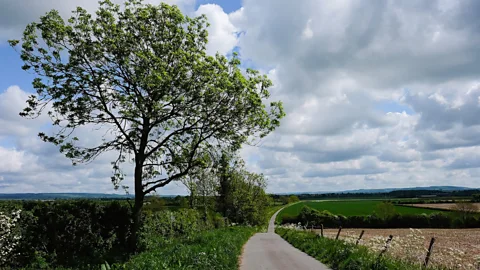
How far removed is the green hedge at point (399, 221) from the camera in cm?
7119

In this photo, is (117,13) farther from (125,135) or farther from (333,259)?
(333,259)

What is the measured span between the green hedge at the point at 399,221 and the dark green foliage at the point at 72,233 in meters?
52.6

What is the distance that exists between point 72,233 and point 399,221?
226 feet

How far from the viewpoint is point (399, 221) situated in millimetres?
75250

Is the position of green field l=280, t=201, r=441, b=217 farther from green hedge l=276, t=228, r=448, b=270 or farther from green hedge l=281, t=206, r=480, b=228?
green hedge l=276, t=228, r=448, b=270

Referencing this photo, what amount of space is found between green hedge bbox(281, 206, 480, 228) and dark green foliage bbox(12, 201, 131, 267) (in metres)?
52.6

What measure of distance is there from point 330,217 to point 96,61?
67.1 m

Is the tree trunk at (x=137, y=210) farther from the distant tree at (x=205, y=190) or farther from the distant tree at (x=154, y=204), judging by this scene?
the distant tree at (x=205, y=190)

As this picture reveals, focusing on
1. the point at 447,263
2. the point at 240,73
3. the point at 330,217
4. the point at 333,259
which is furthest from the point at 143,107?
the point at 330,217

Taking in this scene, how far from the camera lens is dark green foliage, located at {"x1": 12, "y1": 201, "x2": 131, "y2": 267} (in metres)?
16.4

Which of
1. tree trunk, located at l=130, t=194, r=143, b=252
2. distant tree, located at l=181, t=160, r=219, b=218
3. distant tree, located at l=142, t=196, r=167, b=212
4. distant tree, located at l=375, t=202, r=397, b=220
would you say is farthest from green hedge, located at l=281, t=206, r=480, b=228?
tree trunk, located at l=130, t=194, r=143, b=252

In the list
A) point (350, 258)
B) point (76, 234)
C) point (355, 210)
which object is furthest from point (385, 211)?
point (76, 234)

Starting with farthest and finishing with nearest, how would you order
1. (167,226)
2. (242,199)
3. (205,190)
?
(242,199) → (205,190) → (167,226)

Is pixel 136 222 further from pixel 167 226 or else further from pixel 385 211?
pixel 385 211
